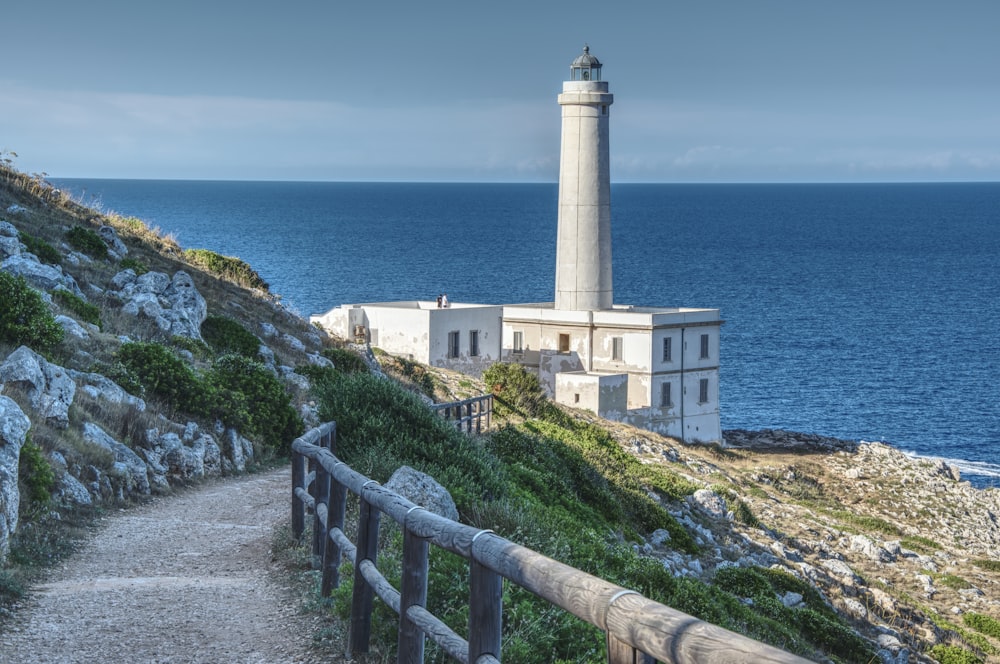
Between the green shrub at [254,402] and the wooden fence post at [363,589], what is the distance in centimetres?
1020

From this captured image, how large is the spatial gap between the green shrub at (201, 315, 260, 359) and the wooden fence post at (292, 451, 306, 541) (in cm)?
1234

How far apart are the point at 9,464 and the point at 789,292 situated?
108047mm

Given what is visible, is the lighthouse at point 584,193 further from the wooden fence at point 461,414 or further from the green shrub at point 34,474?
the green shrub at point 34,474

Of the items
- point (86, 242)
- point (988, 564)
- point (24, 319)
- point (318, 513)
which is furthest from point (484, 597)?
point (988, 564)

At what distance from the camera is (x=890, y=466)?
150 ft

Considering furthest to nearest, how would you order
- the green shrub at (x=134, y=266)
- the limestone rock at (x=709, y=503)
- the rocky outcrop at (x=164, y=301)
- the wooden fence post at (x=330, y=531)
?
the limestone rock at (x=709, y=503)
the green shrub at (x=134, y=266)
the rocky outcrop at (x=164, y=301)
the wooden fence post at (x=330, y=531)

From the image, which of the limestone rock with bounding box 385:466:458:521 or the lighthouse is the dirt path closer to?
the limestone rock with bounding box 385:466:458:521

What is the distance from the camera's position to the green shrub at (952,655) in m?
19.8

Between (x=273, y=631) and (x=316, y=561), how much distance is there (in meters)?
1.62

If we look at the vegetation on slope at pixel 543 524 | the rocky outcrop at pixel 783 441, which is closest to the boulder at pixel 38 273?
the vegetation on slope at pixel 543 524

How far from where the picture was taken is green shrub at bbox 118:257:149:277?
88.4 ft

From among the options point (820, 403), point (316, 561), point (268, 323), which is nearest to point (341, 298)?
point (820, 403)

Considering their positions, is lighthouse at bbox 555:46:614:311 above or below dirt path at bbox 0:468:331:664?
above

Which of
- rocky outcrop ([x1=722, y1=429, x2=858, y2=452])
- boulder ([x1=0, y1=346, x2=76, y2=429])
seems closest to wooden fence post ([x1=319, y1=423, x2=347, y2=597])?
boulder ([x1=0, y1=346, x2=76, y2=429])
